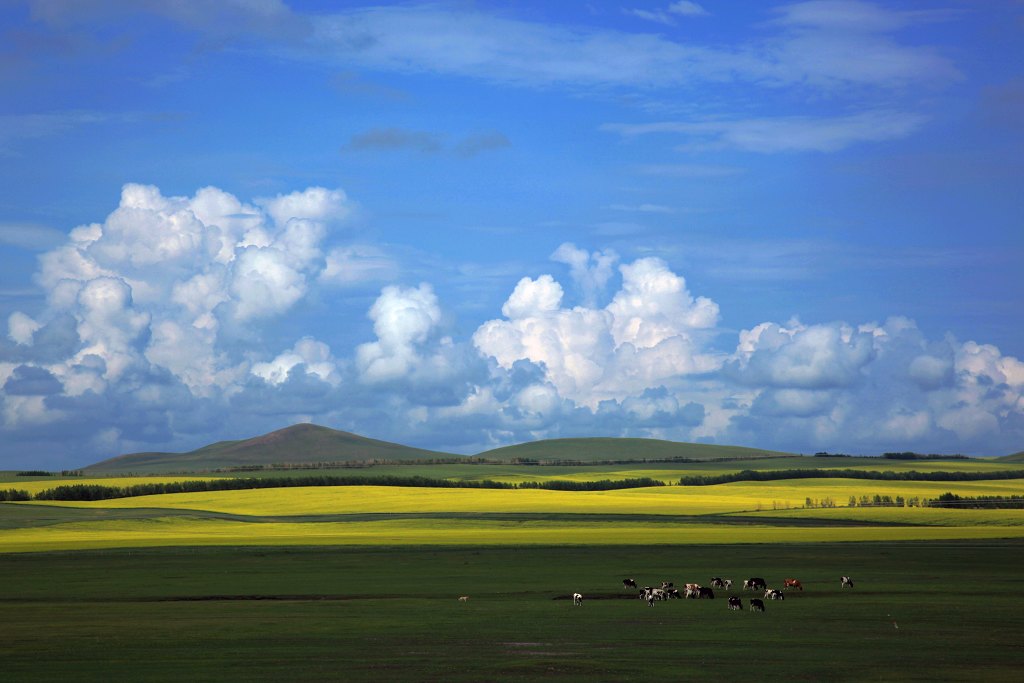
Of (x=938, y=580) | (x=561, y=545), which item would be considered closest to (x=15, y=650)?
(x=938, y=580)

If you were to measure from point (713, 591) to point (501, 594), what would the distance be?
7.89 metres

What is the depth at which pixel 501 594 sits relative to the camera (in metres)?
44.6

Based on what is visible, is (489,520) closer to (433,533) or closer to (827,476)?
(433,533)

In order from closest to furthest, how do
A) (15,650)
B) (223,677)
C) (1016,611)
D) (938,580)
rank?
(223,677)
(15,650)
(1016,611)
(938,580)

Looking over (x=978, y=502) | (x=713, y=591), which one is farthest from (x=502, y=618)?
(x=978, y=502)

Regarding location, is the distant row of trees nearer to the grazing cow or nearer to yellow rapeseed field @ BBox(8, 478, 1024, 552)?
yellow rapeseed field @ BBox(8, 478, 1024, 552)

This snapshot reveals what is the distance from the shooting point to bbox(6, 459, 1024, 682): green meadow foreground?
2797 centimetres

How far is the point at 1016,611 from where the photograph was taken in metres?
37.1

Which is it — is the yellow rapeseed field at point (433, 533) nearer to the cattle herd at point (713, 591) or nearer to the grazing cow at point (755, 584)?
the cattle herd at point (713, 591)

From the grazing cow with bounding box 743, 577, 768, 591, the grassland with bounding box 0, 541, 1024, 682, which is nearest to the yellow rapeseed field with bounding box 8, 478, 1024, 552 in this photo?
the grassland with bounding box 0, 541, 1024, 682

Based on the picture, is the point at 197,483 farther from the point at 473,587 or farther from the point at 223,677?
the point at 223,677

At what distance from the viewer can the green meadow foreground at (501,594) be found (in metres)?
28.0

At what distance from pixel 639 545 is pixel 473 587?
20387 millimetres

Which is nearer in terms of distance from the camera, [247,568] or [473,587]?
[473,587]
